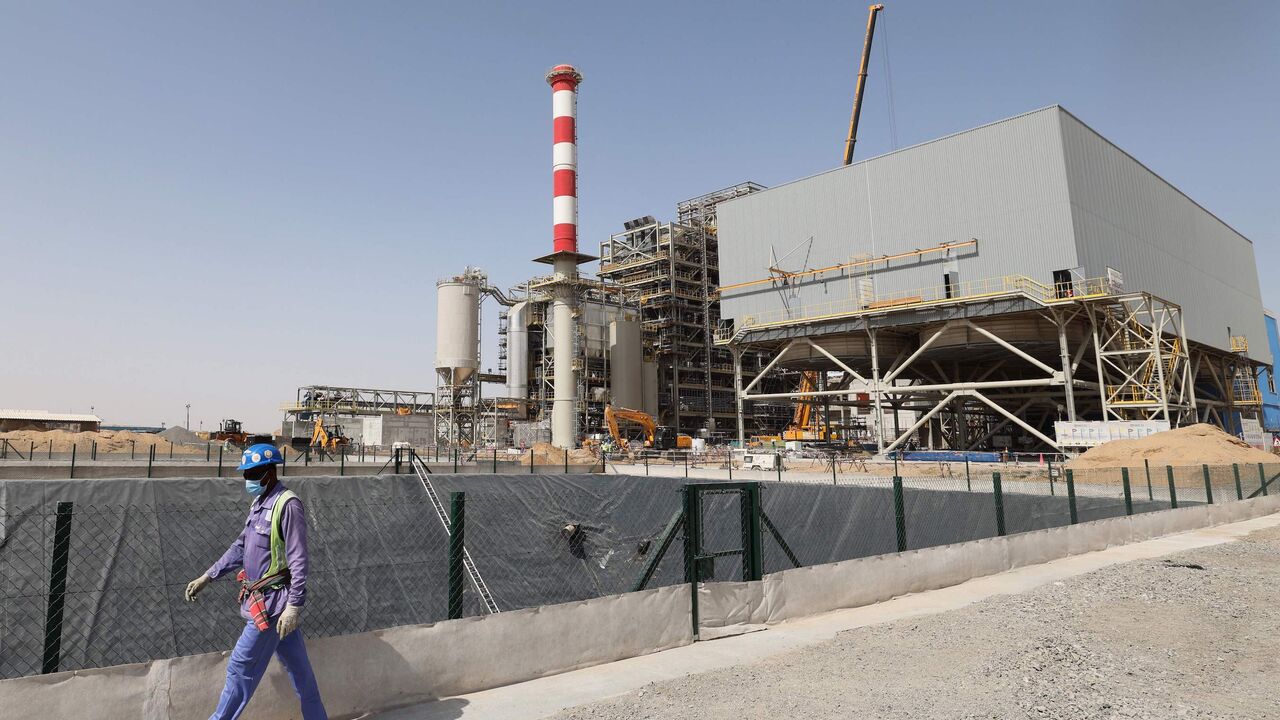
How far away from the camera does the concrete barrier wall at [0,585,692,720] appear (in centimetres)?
493

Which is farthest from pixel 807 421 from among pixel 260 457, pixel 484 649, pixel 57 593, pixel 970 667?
pixel 57 593

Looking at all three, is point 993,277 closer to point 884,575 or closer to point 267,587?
point 884,575

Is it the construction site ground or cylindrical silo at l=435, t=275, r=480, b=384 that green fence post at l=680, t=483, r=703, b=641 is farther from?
cylindrical silo at l=435, t=275, r=480, b=384

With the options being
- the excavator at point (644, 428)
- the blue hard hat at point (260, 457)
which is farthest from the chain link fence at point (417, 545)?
the excavator at point (644, 428)

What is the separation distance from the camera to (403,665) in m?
6.16

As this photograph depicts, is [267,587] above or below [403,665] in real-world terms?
above

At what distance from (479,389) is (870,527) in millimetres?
56933

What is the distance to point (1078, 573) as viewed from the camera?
40.9ft

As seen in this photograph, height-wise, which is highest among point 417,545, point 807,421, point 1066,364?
point 1066,364

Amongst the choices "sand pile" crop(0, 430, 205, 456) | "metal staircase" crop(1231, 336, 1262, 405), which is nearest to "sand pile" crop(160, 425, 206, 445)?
"sand pile" crop(0, 430, 205, 456)

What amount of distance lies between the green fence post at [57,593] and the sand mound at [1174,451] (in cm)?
3093

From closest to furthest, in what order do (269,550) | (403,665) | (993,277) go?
(269,550) < (403,665) < (993,277)

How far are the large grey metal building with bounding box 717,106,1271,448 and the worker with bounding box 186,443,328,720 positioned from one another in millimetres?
38419

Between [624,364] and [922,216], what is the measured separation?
28439mm
